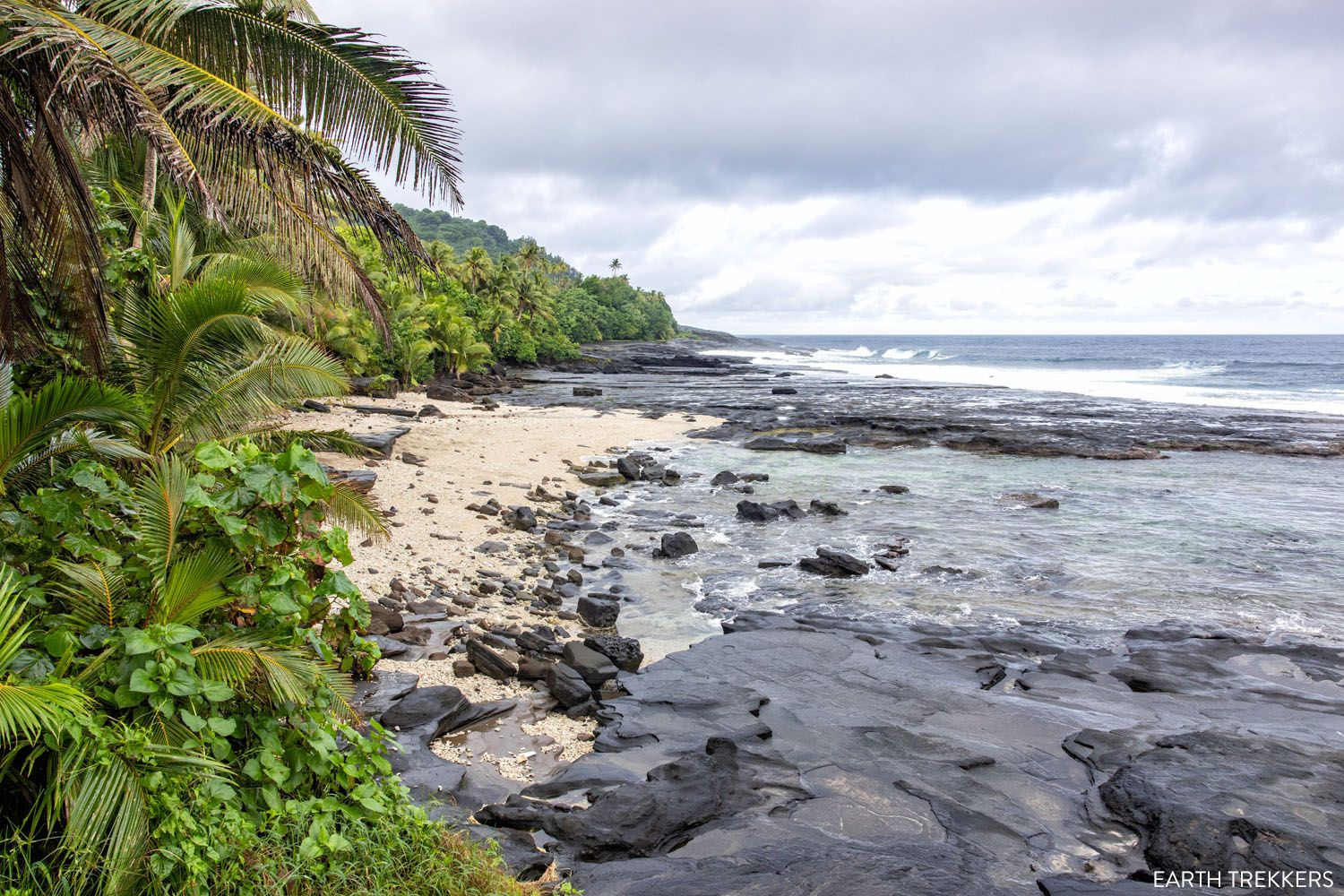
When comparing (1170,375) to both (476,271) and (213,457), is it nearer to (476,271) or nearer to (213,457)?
(476,271)

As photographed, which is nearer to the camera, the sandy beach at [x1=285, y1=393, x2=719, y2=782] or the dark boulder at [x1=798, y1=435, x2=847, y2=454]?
the sandy beach at [x1=285, y1=393, x2=719, y2=782]

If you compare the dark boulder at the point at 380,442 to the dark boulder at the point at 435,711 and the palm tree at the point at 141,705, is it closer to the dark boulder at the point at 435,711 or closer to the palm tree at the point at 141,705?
the dark boulder at the point at 435,711

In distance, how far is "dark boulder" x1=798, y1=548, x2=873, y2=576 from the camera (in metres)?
13.1

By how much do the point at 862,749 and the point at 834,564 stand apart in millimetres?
6078

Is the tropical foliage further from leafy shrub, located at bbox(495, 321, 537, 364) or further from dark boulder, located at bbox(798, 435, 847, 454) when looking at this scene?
leafy shrub, located at bbox(495, 321, 537, 364)


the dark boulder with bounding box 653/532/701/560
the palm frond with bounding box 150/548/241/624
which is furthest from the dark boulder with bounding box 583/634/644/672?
the palm frond with bounding box 150/548/241/624

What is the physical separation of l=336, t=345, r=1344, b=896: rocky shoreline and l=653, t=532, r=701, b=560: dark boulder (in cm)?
243

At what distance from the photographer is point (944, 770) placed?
268 inches

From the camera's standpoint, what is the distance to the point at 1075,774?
22.7 ft

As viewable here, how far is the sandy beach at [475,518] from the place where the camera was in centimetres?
721

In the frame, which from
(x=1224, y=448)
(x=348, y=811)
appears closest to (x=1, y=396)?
(x=348, y=811)

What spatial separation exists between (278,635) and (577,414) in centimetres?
2851

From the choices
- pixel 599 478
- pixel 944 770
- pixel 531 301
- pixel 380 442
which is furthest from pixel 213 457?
pixel 531 301

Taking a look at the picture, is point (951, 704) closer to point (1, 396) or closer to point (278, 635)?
point (278, 635)
